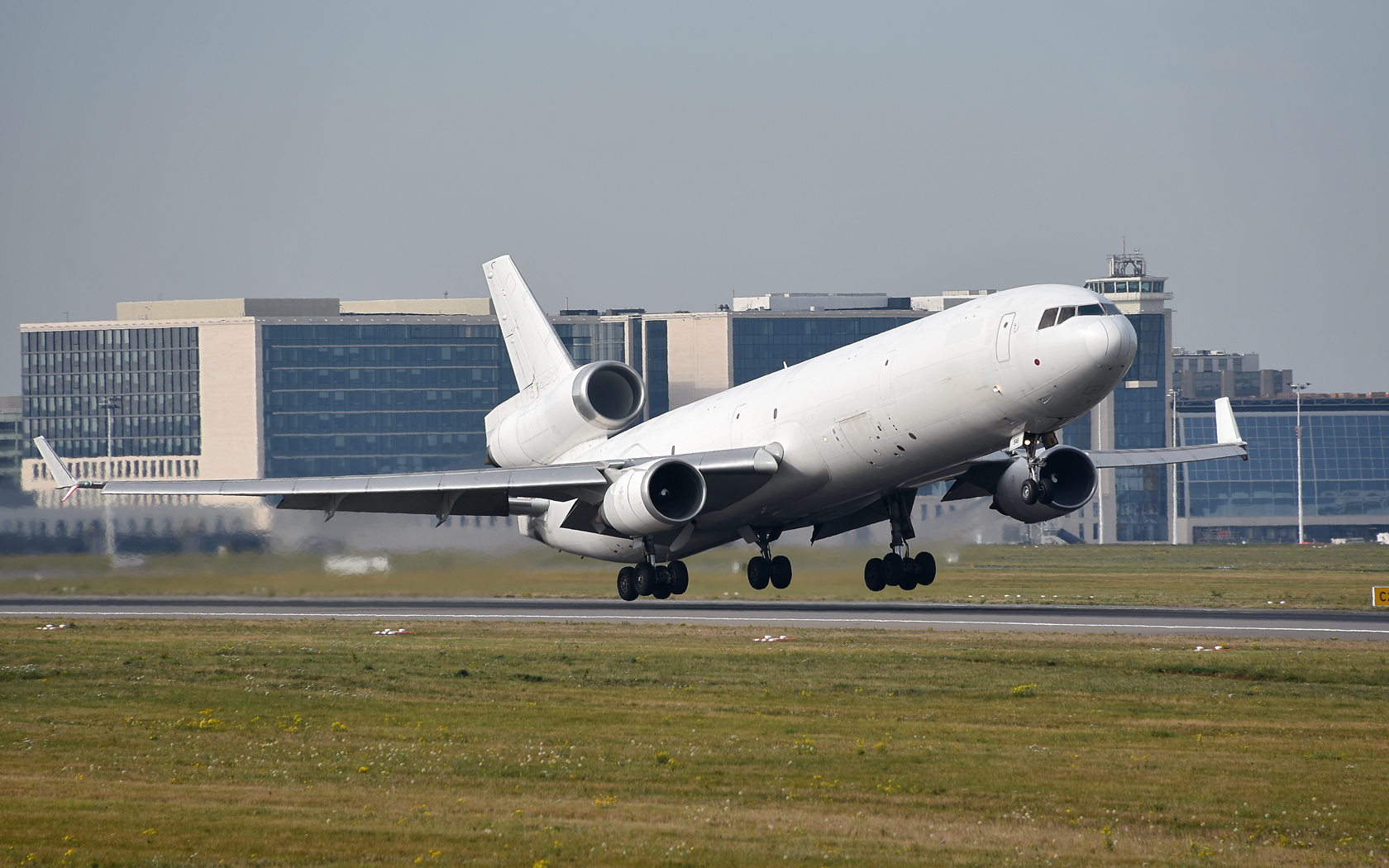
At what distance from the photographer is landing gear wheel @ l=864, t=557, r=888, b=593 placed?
3875cm

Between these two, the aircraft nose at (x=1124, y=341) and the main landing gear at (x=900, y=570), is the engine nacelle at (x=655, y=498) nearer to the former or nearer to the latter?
the main landing gear at (x=900, y=570)

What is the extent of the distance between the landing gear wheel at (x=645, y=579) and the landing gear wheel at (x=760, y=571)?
302 cm

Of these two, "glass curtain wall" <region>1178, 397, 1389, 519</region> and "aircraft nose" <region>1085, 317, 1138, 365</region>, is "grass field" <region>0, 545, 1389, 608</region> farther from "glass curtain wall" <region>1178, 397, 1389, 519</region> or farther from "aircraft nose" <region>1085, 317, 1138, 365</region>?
"glass curtain wall" <region>1178, 397, 1389, 519</region>

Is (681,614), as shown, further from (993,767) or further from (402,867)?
(402,867)

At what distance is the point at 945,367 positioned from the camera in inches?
1201

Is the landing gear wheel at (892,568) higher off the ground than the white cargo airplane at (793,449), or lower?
lower

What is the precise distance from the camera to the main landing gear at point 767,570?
1607 inches

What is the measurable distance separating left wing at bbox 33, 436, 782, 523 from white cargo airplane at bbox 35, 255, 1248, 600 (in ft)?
0.22

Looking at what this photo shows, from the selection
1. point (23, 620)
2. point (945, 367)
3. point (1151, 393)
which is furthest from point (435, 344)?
point (945, 367)

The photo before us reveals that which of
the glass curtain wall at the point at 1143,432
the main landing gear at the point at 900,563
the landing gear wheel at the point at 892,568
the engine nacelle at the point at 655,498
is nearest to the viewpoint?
the engine nacelle at the point at 655,498

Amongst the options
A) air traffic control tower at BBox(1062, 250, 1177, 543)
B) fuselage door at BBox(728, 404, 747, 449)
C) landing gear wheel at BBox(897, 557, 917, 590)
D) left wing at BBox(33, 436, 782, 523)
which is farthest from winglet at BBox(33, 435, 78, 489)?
air traffic control tower at BBox(1062, 250, 1177, 543)

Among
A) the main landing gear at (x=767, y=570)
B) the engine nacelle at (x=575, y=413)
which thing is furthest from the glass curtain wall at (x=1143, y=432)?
the main landing gear at (x=767, y=570)

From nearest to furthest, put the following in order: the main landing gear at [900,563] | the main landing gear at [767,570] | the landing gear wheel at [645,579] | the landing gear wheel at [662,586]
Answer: the main landing gear at [900,563]
the landing gear wheel at [662,586]
the landing gear wheel at [645,579]
the main landing gear at [767,570]

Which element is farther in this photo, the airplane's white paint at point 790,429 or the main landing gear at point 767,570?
the main landing gear at point 767,570
